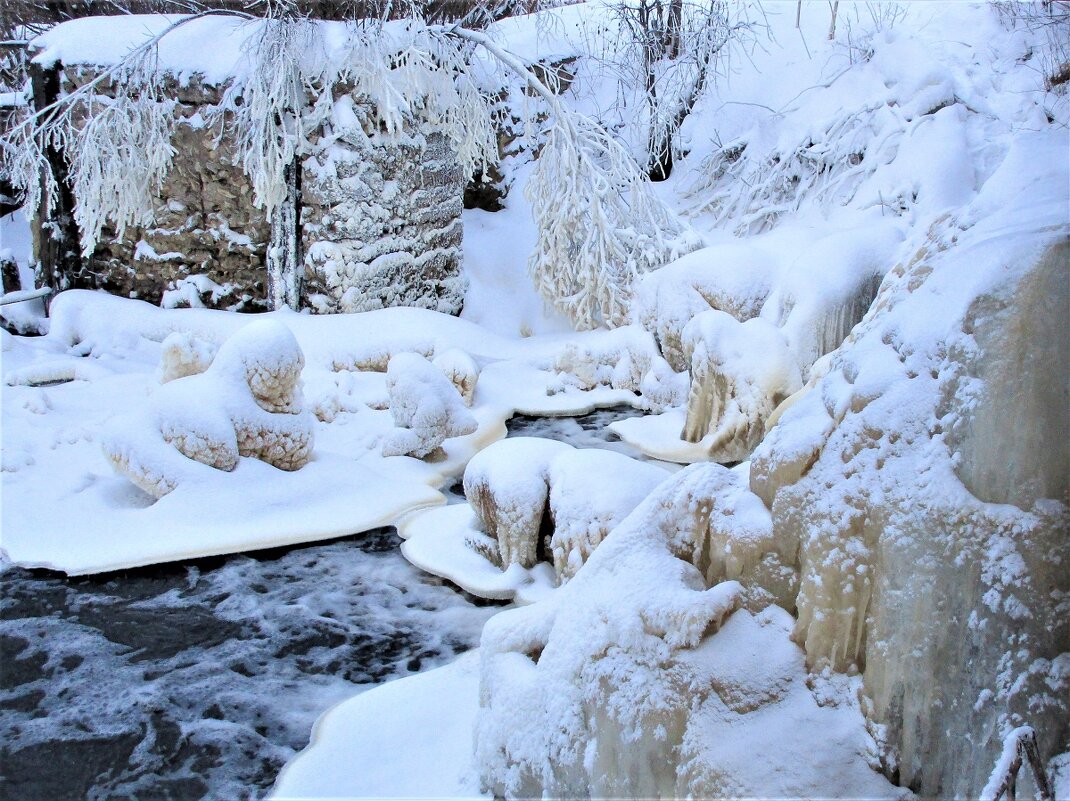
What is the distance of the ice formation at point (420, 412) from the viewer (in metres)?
7.07

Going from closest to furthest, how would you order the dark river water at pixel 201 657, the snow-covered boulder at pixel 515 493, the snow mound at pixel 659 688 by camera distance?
the snow mound at pixel 659 688, the dark river water at pixel 201 657, the snow-covered boulder at pixel 515 493

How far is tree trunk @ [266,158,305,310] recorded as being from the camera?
936cm

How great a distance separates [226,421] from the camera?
6363mm

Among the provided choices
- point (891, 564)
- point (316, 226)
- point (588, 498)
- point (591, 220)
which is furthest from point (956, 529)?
point (316, 226)

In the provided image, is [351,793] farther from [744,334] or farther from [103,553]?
[744,334]

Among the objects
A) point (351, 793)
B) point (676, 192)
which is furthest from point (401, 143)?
point (351, 793)

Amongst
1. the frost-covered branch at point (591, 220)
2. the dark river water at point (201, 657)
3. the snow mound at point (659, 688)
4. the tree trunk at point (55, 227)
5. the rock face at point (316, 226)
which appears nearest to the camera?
the snow mound at point (659, 688)

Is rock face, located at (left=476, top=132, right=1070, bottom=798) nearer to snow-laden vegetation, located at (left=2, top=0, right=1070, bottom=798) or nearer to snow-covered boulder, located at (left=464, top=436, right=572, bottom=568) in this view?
snow-laden vegetation, located at (left=2, top=0, right=1070, bottom=798)

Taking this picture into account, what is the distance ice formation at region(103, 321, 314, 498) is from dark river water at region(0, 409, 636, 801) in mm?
816

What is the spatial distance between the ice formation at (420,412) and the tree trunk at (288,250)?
279cm

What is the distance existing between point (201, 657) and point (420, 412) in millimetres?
2662

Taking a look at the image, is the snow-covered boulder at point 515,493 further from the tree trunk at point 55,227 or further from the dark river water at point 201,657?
the tree trunk at point 55,227

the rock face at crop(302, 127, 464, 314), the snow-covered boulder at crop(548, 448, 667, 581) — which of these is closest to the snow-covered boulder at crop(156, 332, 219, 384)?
the rock face at crop(302, 127, 464, 314)

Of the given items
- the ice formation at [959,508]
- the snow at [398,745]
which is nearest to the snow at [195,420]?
the snow at [398,745]
